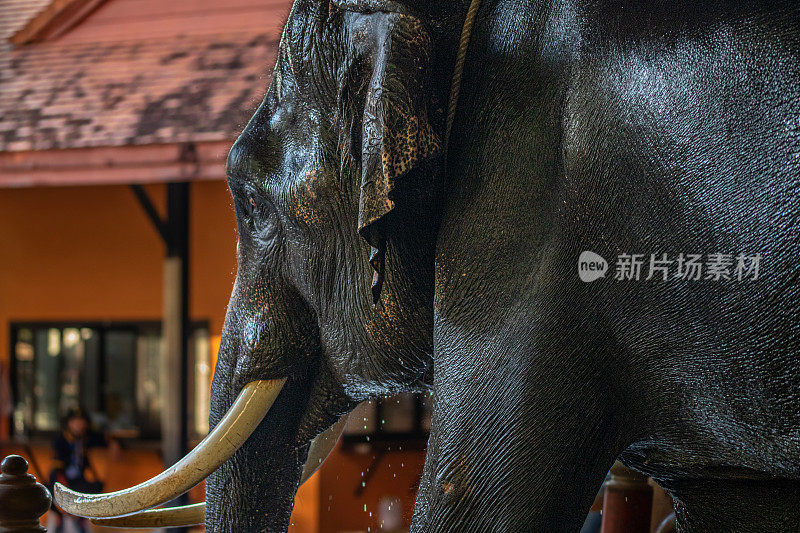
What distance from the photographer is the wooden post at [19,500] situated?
5.80 feet

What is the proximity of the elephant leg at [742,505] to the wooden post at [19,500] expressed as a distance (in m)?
1.15

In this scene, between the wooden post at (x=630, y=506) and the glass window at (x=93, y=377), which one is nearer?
the wooden post at (x=630, y=506)

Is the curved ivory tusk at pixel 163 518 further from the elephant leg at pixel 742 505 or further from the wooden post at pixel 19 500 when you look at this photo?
the elephant leg at pixel 742 505

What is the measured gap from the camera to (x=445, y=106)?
3.90ft

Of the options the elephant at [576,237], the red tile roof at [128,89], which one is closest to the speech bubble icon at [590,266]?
the elephant at [576,237]

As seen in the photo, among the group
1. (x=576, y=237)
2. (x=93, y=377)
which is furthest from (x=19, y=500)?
(x=93, y=377)

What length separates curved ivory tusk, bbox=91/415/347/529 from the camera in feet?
5.49

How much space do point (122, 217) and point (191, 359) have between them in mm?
1266

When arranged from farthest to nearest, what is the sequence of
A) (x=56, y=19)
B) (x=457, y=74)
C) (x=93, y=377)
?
(x=93, y=377)
(x=56, y=19)
(x=457, y=74)

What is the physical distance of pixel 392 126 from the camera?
3.64 ft

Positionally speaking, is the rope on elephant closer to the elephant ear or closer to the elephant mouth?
the elephant ear

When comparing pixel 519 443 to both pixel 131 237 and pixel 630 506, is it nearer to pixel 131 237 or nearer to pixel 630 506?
pixel 630 506

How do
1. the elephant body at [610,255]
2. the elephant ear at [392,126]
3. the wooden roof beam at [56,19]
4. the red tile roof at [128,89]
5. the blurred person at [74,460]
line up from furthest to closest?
the wooden roof beam at [56,19] < the blurred person at [74,460] < the red tile roof at [128,89] < the elephant ear at [392,126] < the elephant body at [610,255]

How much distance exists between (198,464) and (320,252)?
0.38 meters
